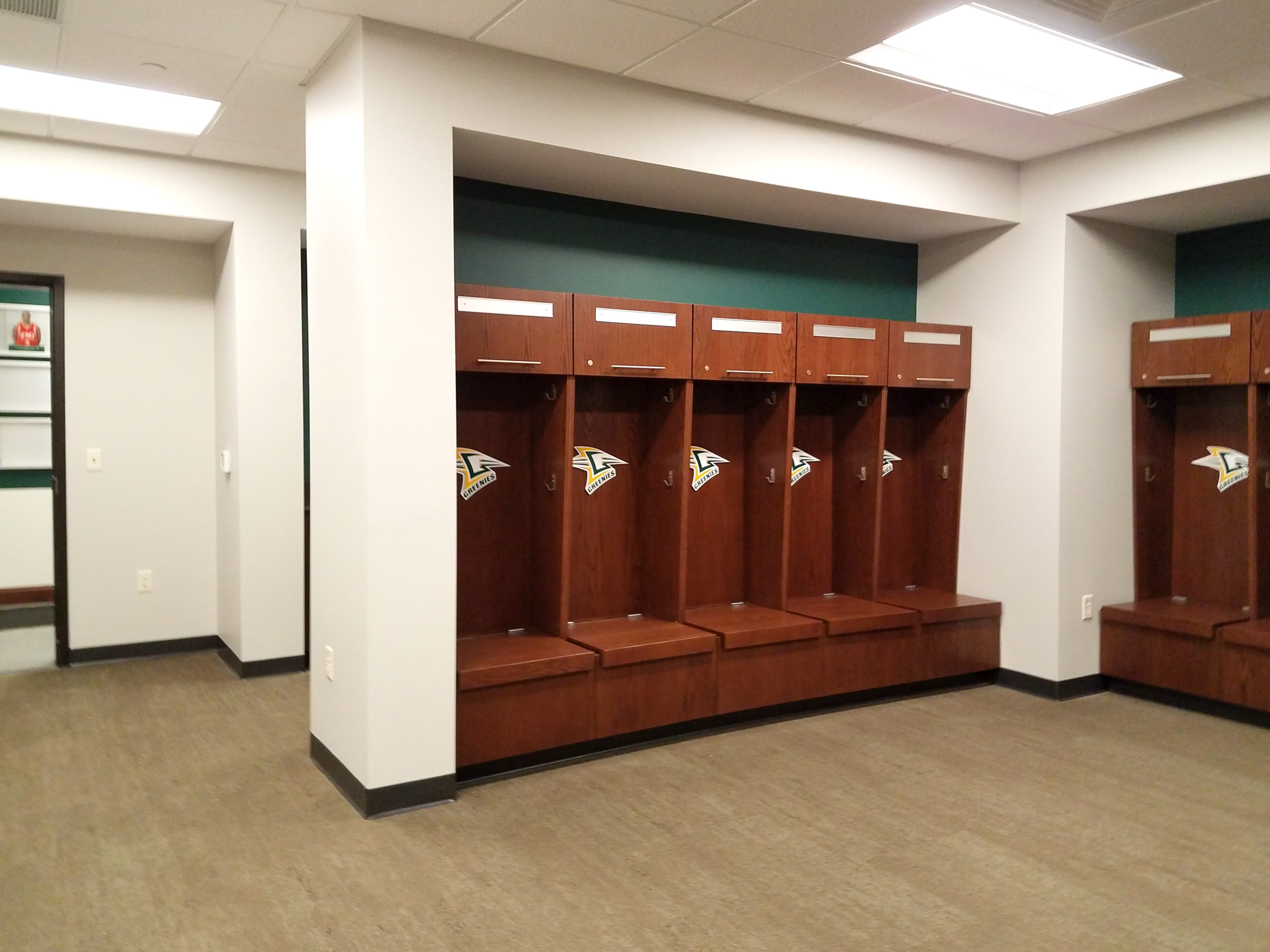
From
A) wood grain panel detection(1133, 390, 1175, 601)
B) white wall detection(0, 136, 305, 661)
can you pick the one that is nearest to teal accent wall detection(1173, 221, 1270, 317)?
wood grain panel detection(1133, 390, 1175, 601)

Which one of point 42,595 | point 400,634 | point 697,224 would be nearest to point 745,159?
point 697,224

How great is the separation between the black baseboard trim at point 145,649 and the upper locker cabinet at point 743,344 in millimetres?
3416

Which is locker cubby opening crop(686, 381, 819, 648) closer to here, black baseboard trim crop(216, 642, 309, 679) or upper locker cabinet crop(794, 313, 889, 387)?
upper locker cabinet crop(794, 313, 889, 387)

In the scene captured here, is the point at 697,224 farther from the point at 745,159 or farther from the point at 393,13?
the point at 393,13

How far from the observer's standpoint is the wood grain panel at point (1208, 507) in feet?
15.7

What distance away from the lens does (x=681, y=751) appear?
12.9 feet

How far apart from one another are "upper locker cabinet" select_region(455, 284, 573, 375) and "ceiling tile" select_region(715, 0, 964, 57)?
48.8 inches

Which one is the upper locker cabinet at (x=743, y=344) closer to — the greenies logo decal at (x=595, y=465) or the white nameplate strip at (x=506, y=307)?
the greenies logo decal at (x=595, y=465)

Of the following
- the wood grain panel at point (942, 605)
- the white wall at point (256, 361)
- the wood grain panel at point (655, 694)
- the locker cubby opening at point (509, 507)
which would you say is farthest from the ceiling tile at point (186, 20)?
the wood grain panel at point (942, 605)

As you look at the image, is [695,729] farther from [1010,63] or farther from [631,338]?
[1010,63]

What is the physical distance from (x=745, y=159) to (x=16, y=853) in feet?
12.1

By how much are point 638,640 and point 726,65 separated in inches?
91.0

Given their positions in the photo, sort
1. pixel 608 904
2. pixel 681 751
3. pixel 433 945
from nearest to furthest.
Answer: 1. pixel 433 945
2. pixel 608 904
3. pixel 681 751

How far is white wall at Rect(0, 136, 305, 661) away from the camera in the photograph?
4.77 meters
